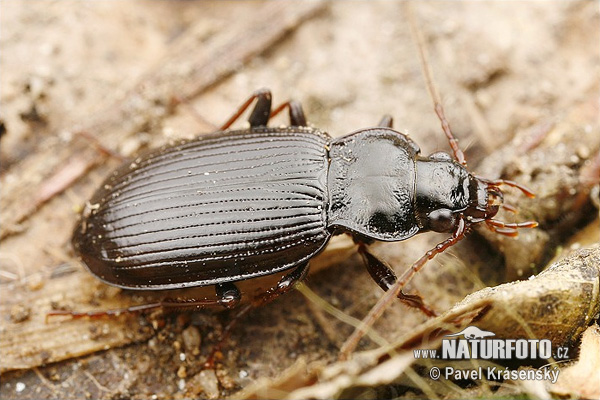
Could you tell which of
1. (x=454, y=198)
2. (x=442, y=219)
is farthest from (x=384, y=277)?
(x=454, y=198)

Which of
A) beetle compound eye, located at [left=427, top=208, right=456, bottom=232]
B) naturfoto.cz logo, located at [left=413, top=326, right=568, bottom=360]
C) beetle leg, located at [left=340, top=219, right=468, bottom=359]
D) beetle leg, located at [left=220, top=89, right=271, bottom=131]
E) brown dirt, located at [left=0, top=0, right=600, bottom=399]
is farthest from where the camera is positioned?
beetle leg, located at [left=220, top=89, right=271, bottom=131]

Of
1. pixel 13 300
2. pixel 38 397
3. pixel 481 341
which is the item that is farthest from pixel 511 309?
pixel 13 300

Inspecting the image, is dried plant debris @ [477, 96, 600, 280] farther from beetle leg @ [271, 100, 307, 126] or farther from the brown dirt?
beetle leg @ [271, 100, 307, 126]

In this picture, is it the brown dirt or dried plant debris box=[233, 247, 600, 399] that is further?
the brown dirt

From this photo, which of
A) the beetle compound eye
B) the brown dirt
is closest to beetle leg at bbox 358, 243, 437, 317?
the brown dirt

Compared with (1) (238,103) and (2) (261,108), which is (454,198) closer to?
(2) (261,108)
